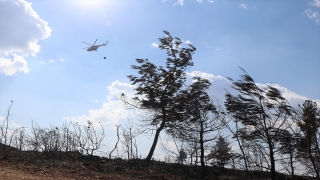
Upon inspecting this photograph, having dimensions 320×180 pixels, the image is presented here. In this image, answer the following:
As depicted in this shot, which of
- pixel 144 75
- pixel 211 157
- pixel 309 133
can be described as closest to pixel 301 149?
pixel 309 133

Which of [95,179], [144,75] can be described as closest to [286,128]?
[95,179]

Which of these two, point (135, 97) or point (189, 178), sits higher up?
point (135, 97)

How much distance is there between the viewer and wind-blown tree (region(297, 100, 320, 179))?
35.7ft

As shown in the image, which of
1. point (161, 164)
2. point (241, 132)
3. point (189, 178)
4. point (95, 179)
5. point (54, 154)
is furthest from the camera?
point (161, 164)

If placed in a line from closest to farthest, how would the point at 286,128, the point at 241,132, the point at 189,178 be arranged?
1. the point at 286,128
2. the point at 241,132
3. the point at 189,178

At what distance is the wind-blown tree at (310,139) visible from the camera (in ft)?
35.7

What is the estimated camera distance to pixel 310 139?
35.9ft

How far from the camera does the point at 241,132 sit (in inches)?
468

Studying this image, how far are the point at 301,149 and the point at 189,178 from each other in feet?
14.6

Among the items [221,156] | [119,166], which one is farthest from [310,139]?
[119,166]

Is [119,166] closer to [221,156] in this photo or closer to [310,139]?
[221,156]

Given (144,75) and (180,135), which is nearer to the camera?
(180,135)

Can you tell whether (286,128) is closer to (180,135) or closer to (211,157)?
(211,157)

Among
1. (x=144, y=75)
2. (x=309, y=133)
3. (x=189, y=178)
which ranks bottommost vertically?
(x=189, y=178)
